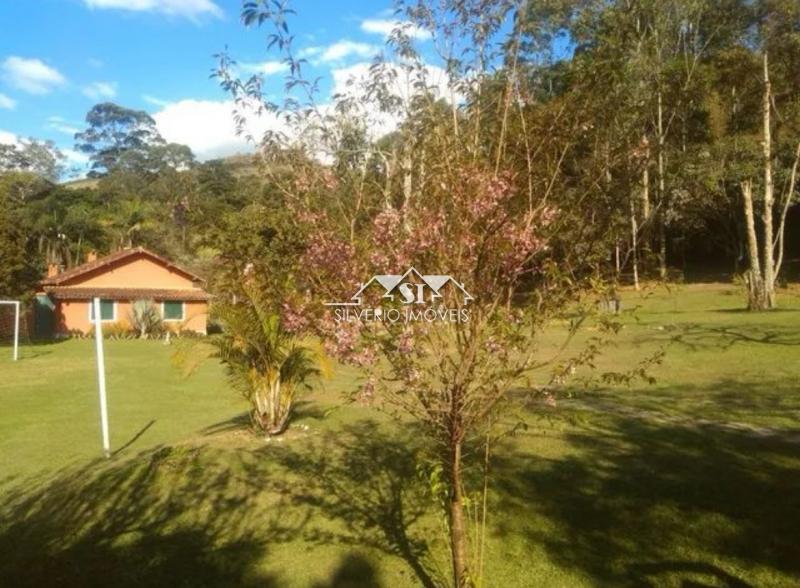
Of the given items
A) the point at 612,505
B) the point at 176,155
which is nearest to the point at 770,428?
the point at 612,505

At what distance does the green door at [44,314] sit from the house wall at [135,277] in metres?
1.64

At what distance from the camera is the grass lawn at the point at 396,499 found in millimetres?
4488

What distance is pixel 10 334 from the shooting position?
94.6 feet

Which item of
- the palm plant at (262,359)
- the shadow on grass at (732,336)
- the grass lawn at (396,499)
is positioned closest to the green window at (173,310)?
the grass lawn at (396,499)

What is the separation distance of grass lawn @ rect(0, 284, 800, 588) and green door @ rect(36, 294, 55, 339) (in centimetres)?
2431

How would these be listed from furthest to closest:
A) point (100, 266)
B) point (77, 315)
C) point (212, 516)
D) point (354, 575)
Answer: point (100, 266) < point (77, 315) < point (212, 516) < point (354, 575)

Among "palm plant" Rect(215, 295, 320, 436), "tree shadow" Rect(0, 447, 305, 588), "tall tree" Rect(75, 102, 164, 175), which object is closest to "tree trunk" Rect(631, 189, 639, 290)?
"tree shadow" Rect(0, 447, 305, 588)

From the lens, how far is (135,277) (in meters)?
32.4

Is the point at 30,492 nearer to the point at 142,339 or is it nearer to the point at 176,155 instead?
the point at 142,339

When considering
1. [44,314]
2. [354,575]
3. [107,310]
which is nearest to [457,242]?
[354,575]

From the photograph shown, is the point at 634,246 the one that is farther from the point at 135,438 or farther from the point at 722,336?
the point at 722,336

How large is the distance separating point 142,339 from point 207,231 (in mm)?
25915

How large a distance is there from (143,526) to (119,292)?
1105 inches

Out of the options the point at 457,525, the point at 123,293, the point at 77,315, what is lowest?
the point at 457,525
